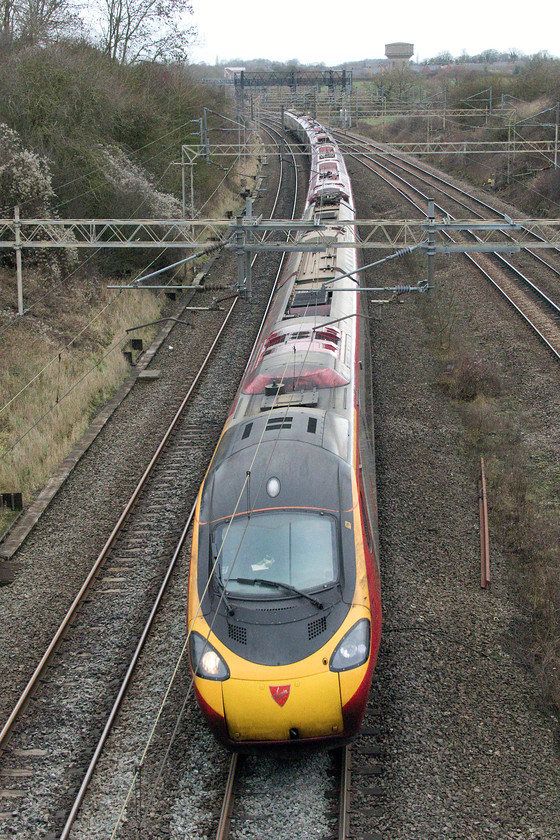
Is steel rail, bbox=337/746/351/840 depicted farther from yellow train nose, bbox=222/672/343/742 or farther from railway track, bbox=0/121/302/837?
railway track, bbox=0/121/302/837

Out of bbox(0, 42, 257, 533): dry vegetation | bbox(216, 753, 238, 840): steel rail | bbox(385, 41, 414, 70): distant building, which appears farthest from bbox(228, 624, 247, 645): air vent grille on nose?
bbox(385, 41, 414, 70): distant building

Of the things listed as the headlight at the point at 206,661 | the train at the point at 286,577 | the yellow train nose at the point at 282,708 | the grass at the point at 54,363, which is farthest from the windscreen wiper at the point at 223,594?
the grass at the point at 54,363

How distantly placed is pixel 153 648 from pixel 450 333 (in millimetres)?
14128

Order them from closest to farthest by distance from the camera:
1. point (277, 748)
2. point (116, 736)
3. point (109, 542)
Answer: point (277, 748) → point (116, 736) → point (109, 542)

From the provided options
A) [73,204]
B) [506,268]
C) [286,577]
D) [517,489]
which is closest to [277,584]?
[286,577]

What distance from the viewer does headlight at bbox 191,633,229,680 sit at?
24.7 feet

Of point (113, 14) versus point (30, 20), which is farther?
point (113, 14)

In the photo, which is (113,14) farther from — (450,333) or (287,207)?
(450,333)

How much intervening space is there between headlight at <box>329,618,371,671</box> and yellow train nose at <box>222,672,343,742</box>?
135mm

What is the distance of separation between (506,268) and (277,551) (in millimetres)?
22526

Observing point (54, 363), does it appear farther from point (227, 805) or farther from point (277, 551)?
point (227, 805)

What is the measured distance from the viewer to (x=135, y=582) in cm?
1145

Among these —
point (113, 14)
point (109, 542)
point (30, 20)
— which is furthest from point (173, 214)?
point (109, 542)

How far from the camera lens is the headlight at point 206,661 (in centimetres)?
754
